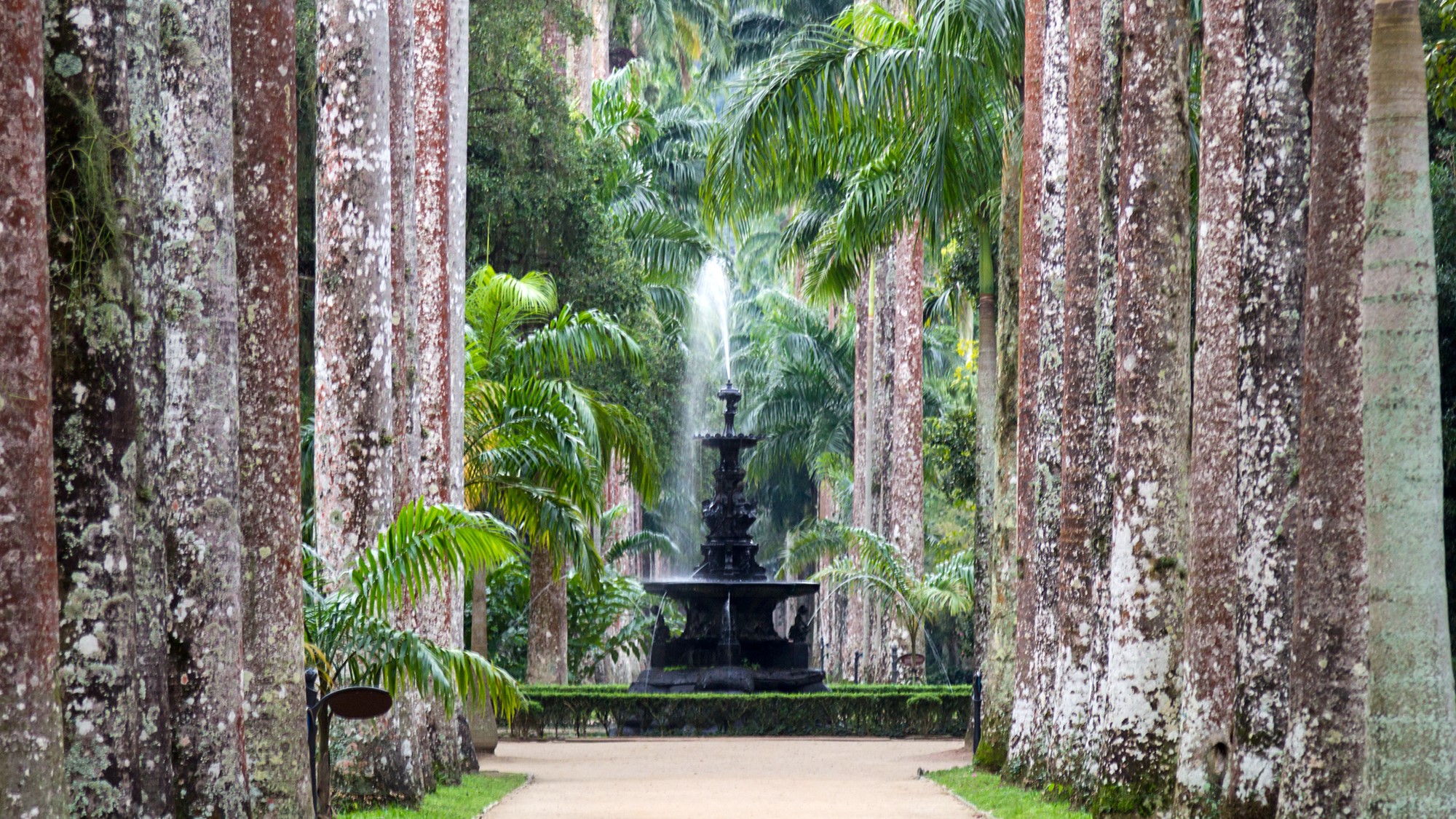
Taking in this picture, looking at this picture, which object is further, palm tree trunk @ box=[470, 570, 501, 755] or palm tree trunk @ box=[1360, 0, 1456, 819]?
palm tree trunk @ box=[470, 570, 501, 755]

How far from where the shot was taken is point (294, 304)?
27.9ft

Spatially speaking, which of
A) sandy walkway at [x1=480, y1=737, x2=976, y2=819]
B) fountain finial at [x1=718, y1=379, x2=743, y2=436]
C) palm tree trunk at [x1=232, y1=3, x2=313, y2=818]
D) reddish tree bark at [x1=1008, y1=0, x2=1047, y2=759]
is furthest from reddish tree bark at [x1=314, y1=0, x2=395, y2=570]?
fountain finial at [x1=718, y1=379, x2=743, y2=436]

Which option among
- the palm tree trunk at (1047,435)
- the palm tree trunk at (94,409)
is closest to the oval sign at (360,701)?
the palm tree trunk at (94,409)

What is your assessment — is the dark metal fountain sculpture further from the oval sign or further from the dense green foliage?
the oval sign

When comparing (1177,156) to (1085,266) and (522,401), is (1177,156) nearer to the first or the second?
(1085,266)

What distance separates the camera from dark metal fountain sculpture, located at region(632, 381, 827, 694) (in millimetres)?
25125

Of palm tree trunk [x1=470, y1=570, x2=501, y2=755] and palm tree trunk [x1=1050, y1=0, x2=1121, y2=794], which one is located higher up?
palm tree trunk [x1=1050, y1=0, x2=1121, y2=794]

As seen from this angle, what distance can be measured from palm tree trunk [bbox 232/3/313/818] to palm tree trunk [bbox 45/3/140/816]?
2.51 meters

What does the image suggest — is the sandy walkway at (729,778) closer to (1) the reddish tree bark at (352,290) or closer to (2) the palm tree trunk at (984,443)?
(2) the palm tree trunk at (984,443)

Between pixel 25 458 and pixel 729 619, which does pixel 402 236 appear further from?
pixel 729 619

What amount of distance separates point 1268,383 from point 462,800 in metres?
6.98

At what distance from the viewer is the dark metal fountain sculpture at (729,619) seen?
25.1 meters

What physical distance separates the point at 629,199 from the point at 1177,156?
2452cm

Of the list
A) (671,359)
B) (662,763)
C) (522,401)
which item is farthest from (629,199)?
(662,763)
